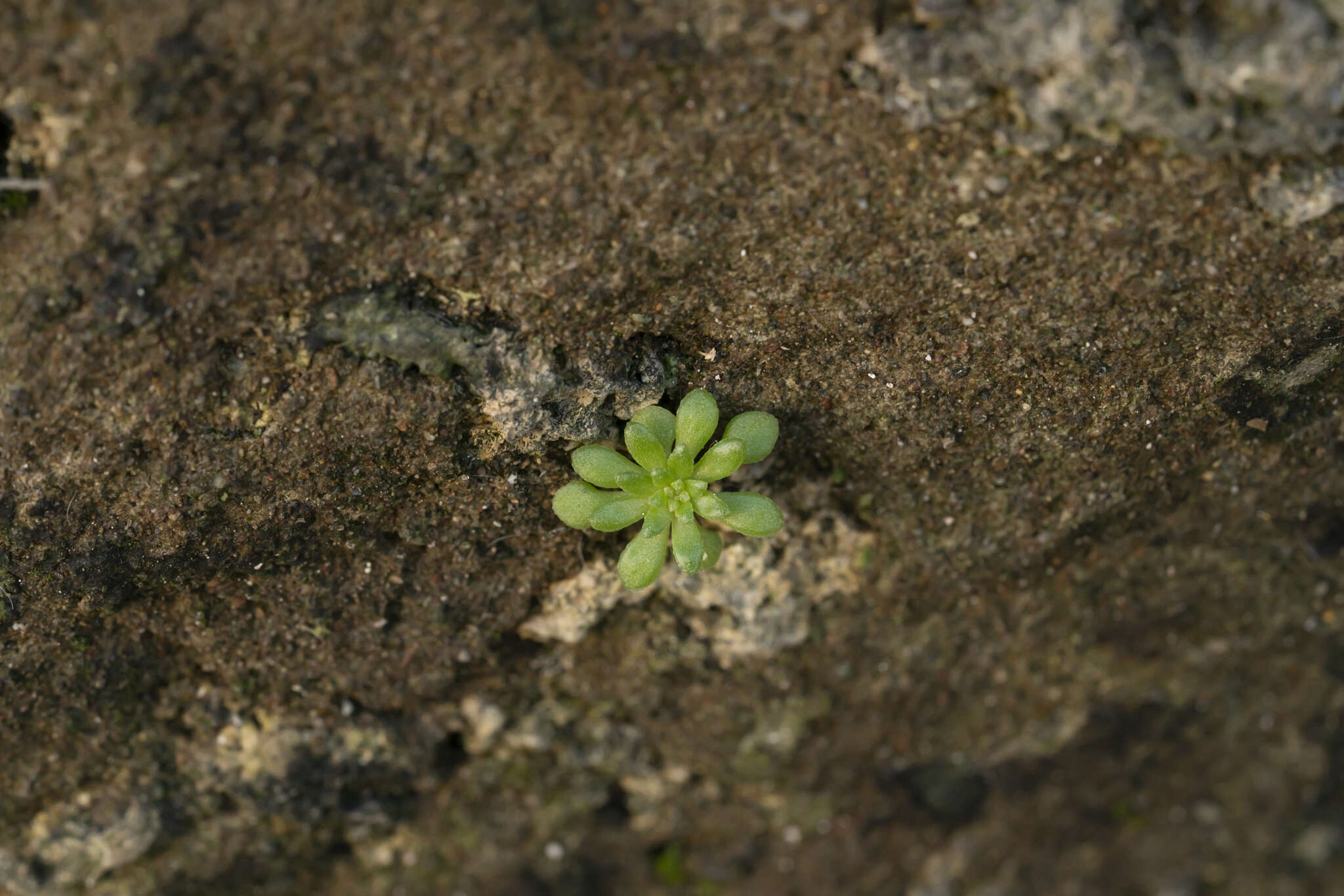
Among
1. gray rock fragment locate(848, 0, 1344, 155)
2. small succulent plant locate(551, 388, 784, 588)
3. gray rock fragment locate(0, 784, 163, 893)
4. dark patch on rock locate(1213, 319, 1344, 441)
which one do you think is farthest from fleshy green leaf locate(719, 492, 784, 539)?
gray rock fragment locate(0, 784, 163, 893)

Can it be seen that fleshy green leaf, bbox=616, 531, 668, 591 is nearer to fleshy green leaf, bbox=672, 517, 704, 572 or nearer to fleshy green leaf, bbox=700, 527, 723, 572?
fleshy green leaf, bbox=672, 517, 704, 572

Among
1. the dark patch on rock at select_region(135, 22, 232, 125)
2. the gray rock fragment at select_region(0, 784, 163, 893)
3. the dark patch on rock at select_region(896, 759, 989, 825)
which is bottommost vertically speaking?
the gray rock fragment at select_region(0, 784, 163, 893)

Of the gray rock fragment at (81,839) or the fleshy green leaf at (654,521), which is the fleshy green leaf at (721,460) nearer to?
the fleshy green leaf at (654,521)

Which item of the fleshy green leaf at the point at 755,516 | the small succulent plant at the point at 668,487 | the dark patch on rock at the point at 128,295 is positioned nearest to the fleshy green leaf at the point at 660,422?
the small succulent plant at the point at 668,487

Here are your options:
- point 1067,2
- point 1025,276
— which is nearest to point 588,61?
point 1067,2

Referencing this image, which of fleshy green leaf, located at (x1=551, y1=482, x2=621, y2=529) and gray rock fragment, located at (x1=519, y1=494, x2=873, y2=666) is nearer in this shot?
fleshy green leaf, located at (x1=551, y1=482, x2=621, y2=529)

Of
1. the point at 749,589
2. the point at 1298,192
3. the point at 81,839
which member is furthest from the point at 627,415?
the point at 81,839

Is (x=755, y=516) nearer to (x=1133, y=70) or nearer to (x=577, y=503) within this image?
(x=577, y=503)
